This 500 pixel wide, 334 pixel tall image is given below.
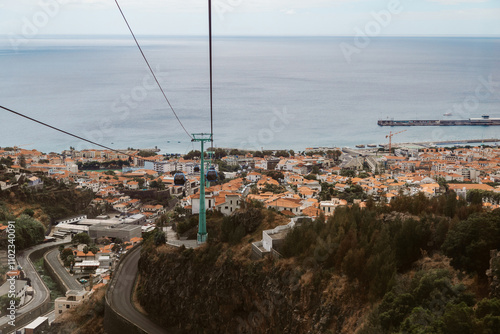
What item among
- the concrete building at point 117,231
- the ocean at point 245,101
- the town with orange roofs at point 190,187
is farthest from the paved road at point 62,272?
the ocean at point 245,101

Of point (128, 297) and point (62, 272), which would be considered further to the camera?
point (62, 272)

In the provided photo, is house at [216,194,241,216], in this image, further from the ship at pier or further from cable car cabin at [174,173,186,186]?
the ship at pier

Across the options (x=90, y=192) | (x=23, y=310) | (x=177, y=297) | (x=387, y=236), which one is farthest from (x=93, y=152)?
(x=387, y=236)

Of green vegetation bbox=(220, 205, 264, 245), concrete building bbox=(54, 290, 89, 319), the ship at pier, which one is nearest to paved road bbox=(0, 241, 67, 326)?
concrete building bbox=(54, 290, 89, 319)

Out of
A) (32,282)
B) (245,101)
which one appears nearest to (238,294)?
(32,282)

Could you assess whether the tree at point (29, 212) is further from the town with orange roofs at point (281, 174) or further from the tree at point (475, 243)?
the tree at point (475, 243)

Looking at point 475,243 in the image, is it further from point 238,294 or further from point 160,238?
point 160,238
